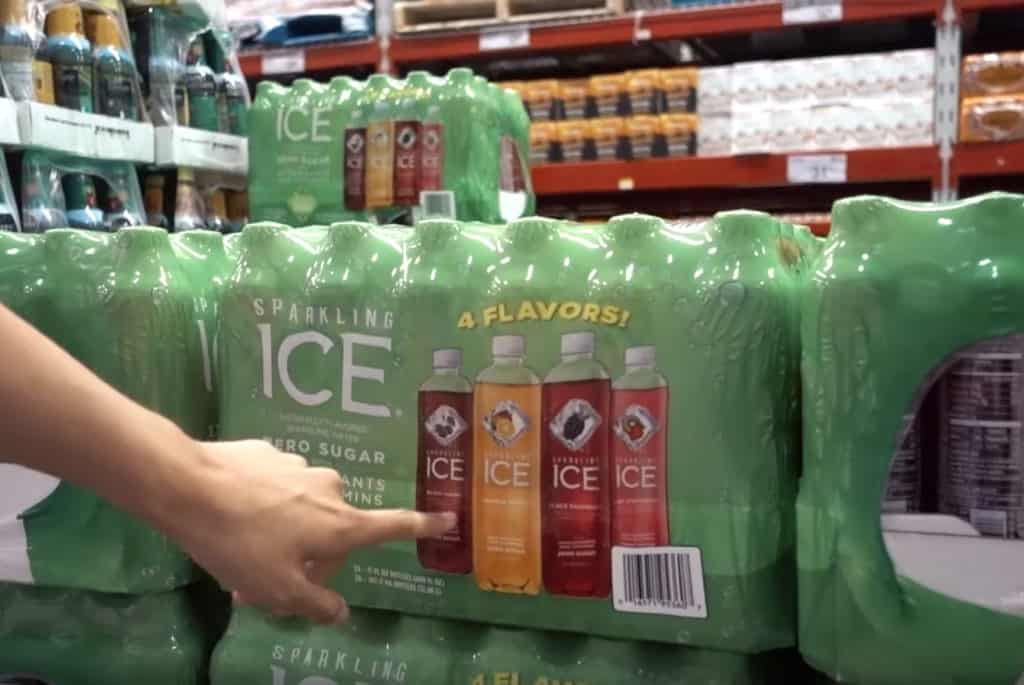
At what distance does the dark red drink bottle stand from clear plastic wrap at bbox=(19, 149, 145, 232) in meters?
1.53

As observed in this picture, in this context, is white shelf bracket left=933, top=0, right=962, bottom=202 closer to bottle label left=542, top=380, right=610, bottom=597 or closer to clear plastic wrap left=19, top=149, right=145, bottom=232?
clear plastic wrap left=19, top=149, right=145, bottom=232

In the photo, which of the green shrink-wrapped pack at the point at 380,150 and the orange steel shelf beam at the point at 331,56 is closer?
the green shrink-wrapped pack at the point at 380,150

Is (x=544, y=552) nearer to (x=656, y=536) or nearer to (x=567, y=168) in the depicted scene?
(x=656, y=536)

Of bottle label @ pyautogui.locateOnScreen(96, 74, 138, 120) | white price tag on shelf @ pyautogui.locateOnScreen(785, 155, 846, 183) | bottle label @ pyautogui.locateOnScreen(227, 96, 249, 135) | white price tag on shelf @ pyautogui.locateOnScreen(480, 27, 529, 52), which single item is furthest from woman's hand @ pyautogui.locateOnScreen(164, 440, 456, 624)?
white price tag on shelf @ pyautogui.locateOnScreen(480, 27, 529, 52)

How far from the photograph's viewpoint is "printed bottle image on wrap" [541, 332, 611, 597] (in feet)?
3.90

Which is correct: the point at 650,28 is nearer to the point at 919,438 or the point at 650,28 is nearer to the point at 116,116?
the point at 116,116

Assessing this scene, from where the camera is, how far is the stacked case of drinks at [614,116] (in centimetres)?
387

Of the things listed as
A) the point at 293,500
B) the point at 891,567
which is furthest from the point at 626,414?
the point at 293,500

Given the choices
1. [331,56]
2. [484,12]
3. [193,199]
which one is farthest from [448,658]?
[331,56]

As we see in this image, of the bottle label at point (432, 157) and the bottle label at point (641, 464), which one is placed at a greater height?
the bottle label at point (432, 157)

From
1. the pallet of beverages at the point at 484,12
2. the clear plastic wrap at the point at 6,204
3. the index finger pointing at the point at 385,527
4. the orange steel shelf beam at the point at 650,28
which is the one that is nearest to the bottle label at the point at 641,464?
the index finger pointing at the point at 385,527

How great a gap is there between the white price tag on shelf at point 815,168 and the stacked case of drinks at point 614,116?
1.15 ft

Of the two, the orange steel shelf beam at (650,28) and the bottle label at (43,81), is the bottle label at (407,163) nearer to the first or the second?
the bottle label at (43,81)

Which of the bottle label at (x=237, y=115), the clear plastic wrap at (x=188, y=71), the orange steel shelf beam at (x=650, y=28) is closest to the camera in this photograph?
the clear plastic wrap at (x=188, y=71)
